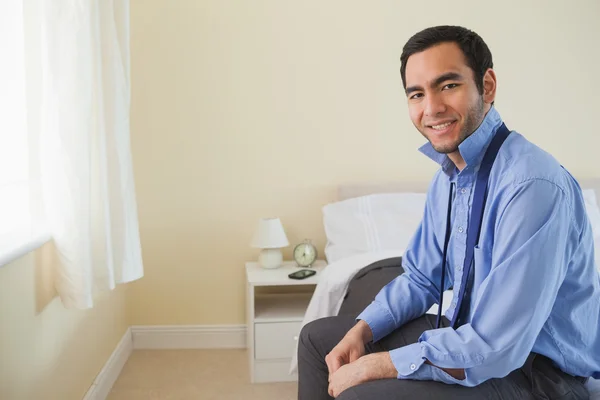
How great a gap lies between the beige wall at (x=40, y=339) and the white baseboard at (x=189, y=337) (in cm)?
64

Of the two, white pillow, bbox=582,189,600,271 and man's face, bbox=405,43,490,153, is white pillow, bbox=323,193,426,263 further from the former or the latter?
man's face, bbox=405,43,490,153

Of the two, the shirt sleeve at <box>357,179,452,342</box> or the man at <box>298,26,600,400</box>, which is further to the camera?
the shirt sleeve at <box>357,179,452,342</box>

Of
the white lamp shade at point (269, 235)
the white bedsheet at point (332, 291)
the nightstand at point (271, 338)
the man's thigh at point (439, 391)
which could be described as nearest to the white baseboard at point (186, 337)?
the nightstand at point (271, 338)

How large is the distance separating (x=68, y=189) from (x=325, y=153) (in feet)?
5.32

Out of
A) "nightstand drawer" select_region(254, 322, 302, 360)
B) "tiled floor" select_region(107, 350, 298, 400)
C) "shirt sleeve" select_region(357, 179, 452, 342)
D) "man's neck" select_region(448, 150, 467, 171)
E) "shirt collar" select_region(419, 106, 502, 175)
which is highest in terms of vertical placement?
"shirt collar" select_region(419, 106, 502, 175)

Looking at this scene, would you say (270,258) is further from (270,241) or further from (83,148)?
(83,148)

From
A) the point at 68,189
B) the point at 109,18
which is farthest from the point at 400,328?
the point at 109,18

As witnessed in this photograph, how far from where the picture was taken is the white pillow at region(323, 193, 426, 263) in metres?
2.93

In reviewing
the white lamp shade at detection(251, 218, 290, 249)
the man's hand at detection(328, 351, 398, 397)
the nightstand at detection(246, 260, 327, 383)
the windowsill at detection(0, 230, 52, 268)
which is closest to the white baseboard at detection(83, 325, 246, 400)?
the nightstand at detection(246, 260, 327, 383)

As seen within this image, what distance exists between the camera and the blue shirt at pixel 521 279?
1.20 meters

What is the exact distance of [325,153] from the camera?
126 inches

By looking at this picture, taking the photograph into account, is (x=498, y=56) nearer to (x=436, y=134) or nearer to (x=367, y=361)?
(x=436, y=134)

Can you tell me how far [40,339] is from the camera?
1.89 m

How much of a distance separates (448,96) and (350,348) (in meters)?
0.66
